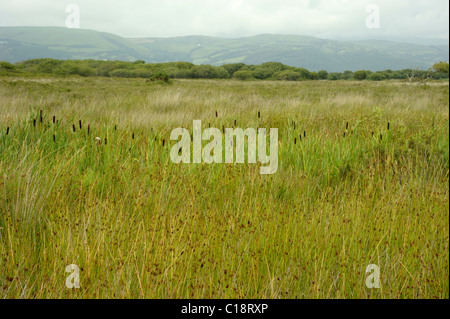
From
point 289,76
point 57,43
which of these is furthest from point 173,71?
point 57,43

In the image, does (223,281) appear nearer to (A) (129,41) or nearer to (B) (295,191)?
(B) (295,191)

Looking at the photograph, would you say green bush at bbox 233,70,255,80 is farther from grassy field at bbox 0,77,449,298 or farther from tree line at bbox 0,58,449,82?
grassy field at bbox 0,77,449,298

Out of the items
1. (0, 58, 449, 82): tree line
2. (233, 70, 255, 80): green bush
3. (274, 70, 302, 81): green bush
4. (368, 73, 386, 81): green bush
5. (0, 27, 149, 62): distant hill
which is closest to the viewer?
(0, 58, 449, 82): tree line

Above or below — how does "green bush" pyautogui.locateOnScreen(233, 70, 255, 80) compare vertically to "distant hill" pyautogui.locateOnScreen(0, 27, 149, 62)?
below

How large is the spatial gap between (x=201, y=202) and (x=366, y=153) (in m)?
2.43

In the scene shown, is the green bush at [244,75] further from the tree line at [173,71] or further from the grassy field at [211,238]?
the grassy field at [211,238]

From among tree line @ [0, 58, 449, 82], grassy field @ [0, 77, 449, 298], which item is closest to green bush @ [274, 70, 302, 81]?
tree line @ [0, 58, 449, 82]

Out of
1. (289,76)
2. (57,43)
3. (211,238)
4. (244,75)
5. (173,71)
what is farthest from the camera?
(57,43)

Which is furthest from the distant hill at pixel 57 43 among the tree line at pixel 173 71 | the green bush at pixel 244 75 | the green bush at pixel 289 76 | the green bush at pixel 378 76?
the green bush at pixel 378 76

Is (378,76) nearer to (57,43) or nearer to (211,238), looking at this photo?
(211,238)

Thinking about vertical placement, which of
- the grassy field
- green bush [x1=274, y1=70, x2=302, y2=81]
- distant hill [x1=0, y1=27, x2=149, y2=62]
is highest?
distant hill [x1=0, y1=27, x2=149, y2=62]

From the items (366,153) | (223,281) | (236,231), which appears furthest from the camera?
(366,153)

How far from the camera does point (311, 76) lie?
55.8m
